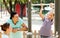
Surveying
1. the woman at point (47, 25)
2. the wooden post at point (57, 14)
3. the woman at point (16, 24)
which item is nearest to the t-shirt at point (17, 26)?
the woman at point (16, 24)

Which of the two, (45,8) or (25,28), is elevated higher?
(45,8)

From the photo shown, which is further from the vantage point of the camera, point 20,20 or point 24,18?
point 24,18

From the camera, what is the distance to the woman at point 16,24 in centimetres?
279

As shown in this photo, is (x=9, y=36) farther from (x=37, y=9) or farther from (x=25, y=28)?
(x=37, y=9)

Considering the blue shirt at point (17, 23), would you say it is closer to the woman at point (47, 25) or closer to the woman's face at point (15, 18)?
the woman's face at point (15, 18)

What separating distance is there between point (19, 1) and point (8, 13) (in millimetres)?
278

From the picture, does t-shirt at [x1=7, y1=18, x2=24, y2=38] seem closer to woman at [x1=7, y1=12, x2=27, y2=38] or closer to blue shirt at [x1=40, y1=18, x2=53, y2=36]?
woman at [x1=7, y1=12, x2=27, y2=38]

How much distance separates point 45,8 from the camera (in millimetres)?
2947

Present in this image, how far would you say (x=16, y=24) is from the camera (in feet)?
9.32

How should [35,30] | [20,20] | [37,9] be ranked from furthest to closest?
[35,30]
[37,9]
[20,20]

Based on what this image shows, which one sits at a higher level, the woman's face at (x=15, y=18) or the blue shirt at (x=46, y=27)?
the woman's face at (x=15, y=18)

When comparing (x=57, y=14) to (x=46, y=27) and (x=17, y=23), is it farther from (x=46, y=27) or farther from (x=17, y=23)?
(x=17, y=23)

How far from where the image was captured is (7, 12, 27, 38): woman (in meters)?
2.79

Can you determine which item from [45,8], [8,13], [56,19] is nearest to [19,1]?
[8,13]
